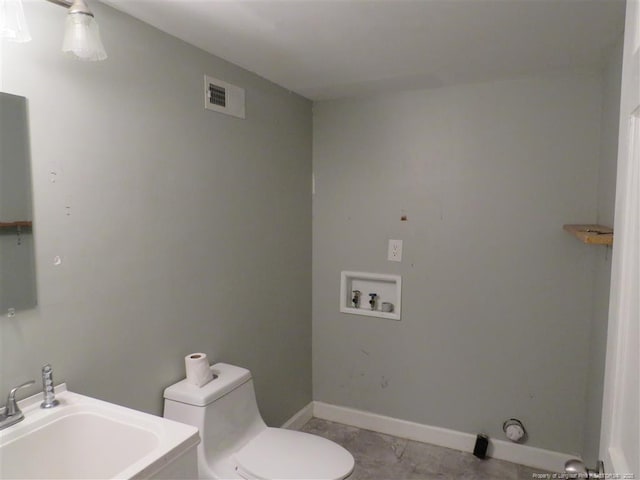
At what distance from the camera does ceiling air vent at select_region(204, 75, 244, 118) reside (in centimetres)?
200

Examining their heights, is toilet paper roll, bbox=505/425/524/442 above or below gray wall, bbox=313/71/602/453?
below

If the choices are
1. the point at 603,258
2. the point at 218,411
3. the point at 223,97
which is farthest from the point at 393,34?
the point at 218,411

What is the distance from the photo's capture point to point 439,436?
2670 mm

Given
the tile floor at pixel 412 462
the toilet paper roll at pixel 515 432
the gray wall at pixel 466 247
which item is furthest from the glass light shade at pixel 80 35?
the toilet paper roll at pixel 515 432

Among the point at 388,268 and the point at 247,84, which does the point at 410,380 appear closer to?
the point at 388,268

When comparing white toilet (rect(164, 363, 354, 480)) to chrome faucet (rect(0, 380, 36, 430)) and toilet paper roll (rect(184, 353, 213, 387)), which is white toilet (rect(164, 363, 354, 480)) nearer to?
toilet paper roll (rect(184, 353, 213, 387))

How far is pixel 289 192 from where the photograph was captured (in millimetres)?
2678

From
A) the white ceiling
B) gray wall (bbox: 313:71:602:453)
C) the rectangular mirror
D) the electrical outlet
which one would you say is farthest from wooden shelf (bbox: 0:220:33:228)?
the electrical outlet

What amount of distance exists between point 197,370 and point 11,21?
4.55ft

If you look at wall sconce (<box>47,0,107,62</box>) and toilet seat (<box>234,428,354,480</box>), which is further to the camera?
toilet seat (<box>234,428,354,480</box>)

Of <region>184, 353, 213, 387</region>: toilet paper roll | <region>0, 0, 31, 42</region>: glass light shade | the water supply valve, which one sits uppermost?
<region>0, 0, 31, 42</region>: glass light shade

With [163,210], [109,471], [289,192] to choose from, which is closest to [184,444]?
[109,471]

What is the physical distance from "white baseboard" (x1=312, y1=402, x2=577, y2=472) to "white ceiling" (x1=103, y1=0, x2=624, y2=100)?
7.00ft

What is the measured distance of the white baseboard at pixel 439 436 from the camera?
2.42m
